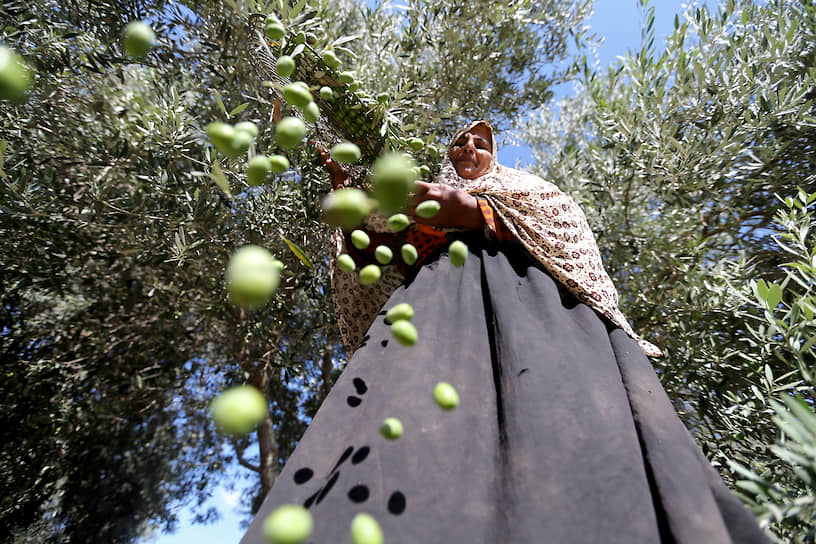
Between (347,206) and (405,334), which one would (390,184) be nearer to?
(347,206)

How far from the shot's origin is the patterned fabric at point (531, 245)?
1.40 meters

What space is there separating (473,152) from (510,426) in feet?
3.90

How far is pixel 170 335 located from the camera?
4363mm

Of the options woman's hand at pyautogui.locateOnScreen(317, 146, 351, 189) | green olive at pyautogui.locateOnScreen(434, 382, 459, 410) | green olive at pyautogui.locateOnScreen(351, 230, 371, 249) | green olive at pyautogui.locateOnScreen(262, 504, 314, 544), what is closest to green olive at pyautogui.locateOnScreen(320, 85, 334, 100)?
woman's hand at pyautogui.locateOnScreen(317, 146, 351, 189)

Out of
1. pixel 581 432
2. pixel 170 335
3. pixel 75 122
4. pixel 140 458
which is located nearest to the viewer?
pixel 581 432

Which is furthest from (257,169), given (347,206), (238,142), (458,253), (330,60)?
(330,60)

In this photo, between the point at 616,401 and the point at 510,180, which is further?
the point at 510,180

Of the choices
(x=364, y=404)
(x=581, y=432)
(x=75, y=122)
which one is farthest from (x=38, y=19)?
(x=581, y=432)

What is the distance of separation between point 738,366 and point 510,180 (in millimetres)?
1891

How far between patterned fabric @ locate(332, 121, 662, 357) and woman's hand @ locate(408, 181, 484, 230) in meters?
0.03

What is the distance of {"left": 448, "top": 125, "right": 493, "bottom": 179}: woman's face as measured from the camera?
5.91ft

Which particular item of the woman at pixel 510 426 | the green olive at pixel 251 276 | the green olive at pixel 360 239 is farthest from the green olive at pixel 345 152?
the woman at pixel 510 426

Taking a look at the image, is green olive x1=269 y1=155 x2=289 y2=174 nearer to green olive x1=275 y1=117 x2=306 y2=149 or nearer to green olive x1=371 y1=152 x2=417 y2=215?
green olive x1=275 y1=117 x2=306 y2=149

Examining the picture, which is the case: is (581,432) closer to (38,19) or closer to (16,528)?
(38,19)
